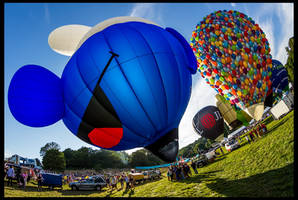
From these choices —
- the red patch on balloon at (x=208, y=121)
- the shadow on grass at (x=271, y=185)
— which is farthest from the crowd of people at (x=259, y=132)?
the shadow on grass at (x=271, y=185)

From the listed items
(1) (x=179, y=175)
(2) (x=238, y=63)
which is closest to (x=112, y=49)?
(2) (x=238, y=63)

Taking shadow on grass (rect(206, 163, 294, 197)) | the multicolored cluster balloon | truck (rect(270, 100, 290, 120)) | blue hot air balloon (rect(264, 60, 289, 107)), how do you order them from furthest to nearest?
truck (rect(270, 100, 290, 120)) → blue hot air balloon (rect(264, 60, 289, 107)) → the multicolored cluster balloon → shadow on grass (rect(206, 163, 294, 197))

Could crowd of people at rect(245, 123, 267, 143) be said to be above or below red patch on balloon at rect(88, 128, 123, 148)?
below

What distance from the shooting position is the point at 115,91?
4.34 metres

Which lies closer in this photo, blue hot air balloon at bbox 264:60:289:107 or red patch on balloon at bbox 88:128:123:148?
red patch on balloon at bbox 88:128:123:148

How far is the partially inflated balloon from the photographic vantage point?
60.6ft

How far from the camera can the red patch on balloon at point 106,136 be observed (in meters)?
4.50

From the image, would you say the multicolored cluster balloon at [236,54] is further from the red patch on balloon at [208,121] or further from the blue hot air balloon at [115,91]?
the red patch on balloon at [208,121]

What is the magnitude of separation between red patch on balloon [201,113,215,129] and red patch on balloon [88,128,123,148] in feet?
50.2

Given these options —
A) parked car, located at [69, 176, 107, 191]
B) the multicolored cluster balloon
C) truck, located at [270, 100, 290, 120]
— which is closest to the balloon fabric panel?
the multicolored cluster balloon

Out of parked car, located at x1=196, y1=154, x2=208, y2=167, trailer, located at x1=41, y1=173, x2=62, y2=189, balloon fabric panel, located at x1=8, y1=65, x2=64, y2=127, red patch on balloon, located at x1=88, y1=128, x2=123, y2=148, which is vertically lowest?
parked car, located at x1=196, y1=154, x2=208, y2=167

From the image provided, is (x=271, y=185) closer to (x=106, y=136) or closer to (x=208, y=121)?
(x=106, y=136)

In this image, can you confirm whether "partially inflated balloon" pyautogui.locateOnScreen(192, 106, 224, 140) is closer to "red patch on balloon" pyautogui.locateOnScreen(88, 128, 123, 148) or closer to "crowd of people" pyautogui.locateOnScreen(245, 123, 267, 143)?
"crowd of people" pyautogui.locateOnScreen(245, 123, 267, 143)

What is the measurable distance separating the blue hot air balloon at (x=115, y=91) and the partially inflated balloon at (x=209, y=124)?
14581 mm
